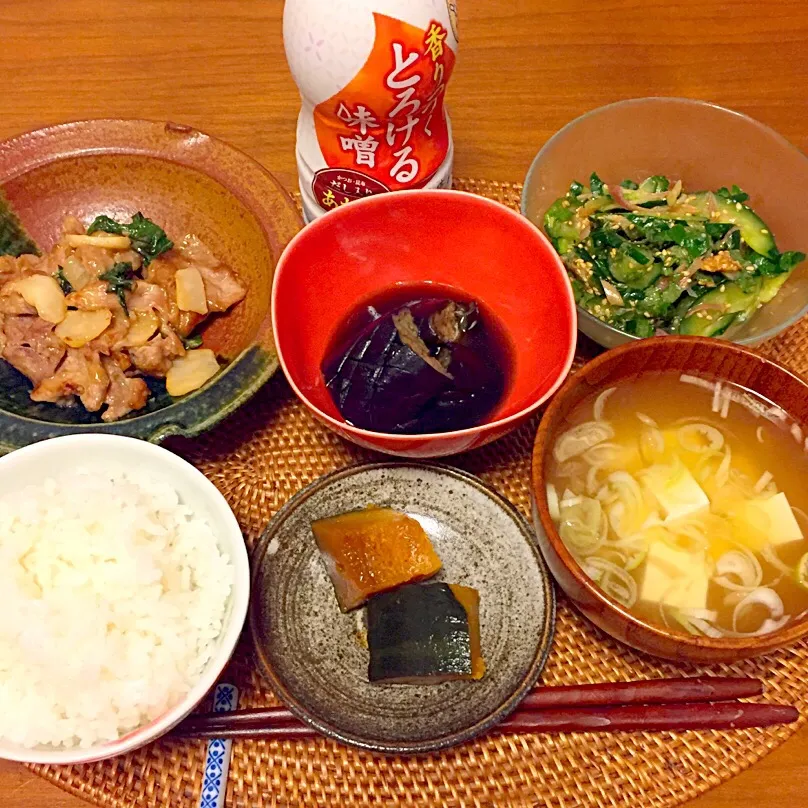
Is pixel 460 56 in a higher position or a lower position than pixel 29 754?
higher

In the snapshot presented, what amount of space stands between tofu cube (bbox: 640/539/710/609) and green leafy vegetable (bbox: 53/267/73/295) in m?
1.38

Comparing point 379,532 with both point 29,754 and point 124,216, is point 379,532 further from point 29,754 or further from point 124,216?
point 124,216

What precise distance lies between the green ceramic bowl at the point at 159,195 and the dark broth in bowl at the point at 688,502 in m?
0.76

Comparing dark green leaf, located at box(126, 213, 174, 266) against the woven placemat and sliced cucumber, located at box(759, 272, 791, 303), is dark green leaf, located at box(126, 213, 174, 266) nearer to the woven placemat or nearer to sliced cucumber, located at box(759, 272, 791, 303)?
the woven placemat

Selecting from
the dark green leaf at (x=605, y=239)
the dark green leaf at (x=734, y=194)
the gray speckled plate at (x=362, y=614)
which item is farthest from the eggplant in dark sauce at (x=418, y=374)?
the dark green leaf at (x=734, y=194)

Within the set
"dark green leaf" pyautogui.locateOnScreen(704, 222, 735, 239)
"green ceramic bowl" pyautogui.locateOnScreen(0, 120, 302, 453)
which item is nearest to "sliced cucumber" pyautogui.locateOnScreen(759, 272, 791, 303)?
"dark green leaf" pyautogui.locateOnScreen(704, 222, 735, 239)

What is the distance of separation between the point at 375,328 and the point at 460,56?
1096 millimetres

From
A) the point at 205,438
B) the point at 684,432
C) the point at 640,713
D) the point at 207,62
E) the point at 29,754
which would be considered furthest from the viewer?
the point at 207,62

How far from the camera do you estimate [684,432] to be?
1.46m

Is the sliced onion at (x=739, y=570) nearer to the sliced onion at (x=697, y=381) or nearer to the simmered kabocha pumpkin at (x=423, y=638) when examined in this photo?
the sliced onion at (x=697, y=381)

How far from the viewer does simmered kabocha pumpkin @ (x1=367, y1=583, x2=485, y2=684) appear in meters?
1.27

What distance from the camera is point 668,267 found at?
161 cm

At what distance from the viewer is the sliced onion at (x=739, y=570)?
4.32 feet

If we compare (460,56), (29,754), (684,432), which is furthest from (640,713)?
(460,56)
